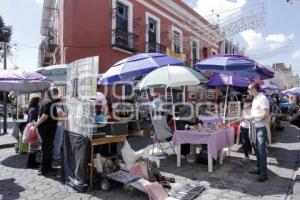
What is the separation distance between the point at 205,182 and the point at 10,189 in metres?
3.31

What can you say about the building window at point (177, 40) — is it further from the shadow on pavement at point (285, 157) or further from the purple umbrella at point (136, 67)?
the purple umbrella at point (136, 67)

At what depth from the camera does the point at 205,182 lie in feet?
17.0

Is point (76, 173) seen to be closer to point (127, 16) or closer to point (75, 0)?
point (75, 0)

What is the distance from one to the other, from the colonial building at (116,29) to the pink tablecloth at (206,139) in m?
6.83

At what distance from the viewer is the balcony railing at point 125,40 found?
12.8m

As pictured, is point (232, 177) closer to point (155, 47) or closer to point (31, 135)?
point (31, 135)

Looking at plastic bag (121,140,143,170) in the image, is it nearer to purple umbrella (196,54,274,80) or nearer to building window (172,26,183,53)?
purple umbrella (196,54,274,80)

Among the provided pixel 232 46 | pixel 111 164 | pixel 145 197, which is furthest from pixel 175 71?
pixel 232 46

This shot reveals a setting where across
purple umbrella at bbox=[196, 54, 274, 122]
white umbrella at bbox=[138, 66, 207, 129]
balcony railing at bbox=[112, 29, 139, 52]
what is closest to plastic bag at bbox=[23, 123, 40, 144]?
white umbrella at bbox=[138, 66, 207, 129]

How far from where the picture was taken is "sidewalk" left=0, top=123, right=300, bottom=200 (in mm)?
4574

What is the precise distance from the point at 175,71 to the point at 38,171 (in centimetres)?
348

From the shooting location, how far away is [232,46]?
96.3 ft

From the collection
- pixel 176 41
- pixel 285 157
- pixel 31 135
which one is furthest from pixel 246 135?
pixel 176 41

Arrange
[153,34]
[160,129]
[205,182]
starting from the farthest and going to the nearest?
1. [153,34]
2. [160,129]
3. [205,182]
